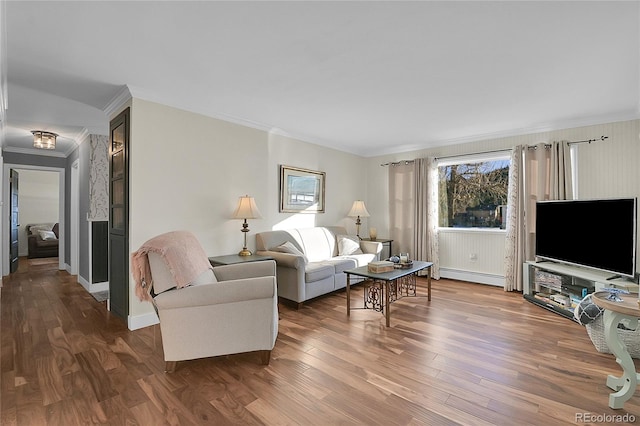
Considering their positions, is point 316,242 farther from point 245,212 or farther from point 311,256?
point 245,212

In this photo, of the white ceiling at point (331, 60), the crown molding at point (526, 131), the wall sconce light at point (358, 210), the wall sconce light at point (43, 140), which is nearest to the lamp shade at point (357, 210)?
the wall sconce light at point (358, 210)

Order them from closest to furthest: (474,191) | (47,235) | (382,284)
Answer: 1. (382,284)
2. (474,191)
3. (47,235)

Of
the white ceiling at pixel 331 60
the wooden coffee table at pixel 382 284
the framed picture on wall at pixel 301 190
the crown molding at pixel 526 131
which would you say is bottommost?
the wooden coffee table at pixel 382 284

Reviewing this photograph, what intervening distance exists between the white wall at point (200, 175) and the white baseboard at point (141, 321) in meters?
0.02

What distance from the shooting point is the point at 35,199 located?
308 inches

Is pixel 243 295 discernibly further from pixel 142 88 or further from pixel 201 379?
pixel 142 88

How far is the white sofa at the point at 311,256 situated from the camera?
141 inches

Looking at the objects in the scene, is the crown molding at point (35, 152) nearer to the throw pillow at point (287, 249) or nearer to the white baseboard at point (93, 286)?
the white baseboard at point (93, 286)

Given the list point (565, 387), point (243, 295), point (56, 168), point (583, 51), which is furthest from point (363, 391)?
point (56, 168)

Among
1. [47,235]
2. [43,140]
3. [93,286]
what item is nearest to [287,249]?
[93,286]

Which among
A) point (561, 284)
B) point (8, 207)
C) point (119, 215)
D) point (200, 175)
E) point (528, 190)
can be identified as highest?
point (200, 175)

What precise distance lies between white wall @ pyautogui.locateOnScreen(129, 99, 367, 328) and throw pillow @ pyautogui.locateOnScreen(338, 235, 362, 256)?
0.72m

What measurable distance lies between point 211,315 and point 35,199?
8.76 metres

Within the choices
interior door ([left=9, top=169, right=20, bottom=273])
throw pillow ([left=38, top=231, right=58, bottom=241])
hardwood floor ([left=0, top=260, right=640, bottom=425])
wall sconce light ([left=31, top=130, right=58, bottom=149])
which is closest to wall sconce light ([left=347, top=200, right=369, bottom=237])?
hardwood floor ([left=0, top=260, right=640, bottom=425])
